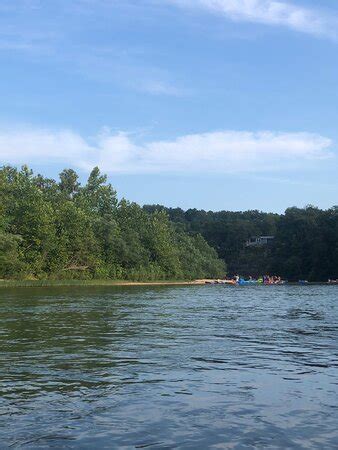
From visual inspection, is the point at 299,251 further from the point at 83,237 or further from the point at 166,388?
the point at 166,388

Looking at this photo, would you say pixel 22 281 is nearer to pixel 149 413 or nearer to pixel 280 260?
pixel 149 413

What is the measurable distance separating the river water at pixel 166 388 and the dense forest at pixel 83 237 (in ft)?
204

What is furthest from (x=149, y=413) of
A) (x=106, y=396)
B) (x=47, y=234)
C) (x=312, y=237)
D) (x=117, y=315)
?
(x=312, y=237)

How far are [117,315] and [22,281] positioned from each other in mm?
51424

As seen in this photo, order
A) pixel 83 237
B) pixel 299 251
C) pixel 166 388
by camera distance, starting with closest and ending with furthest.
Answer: pixel 166 388 < pixel 83 237 < pixel 299 251

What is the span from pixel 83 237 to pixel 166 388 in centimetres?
8734

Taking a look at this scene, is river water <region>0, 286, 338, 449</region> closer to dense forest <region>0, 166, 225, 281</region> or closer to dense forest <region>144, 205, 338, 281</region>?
dense forest <region>0, 166, 225, 281</region>

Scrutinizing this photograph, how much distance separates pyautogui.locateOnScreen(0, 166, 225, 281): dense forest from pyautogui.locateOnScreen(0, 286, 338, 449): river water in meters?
62.3

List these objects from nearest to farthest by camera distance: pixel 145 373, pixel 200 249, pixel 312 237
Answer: pixel 145 373 → pixel 200 249 → pixel 312 237

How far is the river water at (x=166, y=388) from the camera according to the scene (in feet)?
29.5

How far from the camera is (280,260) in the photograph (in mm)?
169125

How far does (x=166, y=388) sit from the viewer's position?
489 inches

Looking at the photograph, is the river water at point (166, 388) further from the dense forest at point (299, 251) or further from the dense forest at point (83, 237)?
the dense forest at point (299, 251)

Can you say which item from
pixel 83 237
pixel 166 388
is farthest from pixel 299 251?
pixel 166 388
